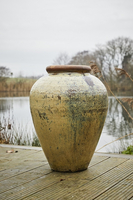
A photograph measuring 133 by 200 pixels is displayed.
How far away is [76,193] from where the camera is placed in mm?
2031

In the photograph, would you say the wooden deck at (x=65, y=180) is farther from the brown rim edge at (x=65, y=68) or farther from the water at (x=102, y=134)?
the water at (x=102, y=134)

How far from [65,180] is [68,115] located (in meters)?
0.60

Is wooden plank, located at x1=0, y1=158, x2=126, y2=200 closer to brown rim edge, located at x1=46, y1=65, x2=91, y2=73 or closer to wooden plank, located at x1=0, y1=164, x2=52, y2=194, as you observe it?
wooden plank, located at x1=0, y1=164, x2=52, y2=194

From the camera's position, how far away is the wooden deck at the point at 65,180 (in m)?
2.01

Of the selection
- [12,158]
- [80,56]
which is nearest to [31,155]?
[12,158]

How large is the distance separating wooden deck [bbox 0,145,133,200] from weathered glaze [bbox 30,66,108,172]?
0.67 ft

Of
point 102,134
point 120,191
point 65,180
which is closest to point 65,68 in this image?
point 65,180

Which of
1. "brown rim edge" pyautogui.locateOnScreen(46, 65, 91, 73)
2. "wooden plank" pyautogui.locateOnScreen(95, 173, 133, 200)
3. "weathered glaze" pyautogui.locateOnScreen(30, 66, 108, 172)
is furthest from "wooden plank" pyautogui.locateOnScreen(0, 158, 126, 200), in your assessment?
"brown rim edge" pyautogui.locateOnScreen(46, 65, 91, 73)

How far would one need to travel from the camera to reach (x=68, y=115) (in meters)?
2.31

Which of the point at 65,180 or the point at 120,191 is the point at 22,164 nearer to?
the point at 65,180

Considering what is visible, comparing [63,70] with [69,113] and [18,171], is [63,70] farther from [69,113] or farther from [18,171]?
[18,171]

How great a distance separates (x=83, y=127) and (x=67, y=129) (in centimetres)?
15

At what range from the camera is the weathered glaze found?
7.61ft

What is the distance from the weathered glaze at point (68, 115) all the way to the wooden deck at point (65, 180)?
206 mm
